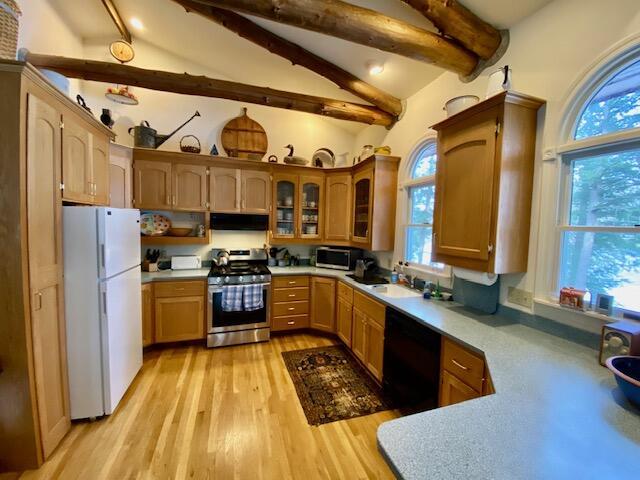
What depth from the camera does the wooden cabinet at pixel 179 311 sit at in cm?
307

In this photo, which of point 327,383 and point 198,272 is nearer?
point 327,383

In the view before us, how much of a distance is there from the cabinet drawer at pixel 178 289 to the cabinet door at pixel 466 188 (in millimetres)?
2621

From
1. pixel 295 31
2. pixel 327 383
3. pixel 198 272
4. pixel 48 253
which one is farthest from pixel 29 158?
pixel 327 383

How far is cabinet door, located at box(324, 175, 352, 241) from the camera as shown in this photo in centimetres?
378

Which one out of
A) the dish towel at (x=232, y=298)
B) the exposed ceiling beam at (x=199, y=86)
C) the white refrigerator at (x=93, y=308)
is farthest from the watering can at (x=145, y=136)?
the dish towel at (x=232, y=298)

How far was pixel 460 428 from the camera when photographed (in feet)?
2.86

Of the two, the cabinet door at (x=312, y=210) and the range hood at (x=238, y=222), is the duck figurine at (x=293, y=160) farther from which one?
the range hood at (x=238, y=222)

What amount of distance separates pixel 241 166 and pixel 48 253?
2.23m

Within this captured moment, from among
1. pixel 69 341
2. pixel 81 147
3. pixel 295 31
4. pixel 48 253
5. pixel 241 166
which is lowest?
pixel 69 341

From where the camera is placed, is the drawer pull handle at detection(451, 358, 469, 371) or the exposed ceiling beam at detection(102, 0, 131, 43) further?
the exposed ceiling beam at detection(102, 0, 131, 43)

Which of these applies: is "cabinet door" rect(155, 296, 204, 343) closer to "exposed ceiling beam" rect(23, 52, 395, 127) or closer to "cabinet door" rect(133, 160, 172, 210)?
"cabinet door" rect(133, 160, 172, 210)

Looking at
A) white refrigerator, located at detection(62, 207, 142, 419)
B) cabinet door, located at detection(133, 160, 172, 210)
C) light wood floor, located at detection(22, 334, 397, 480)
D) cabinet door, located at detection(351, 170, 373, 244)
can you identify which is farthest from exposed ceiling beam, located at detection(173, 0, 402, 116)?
light wood floor, located at detection(22, 334, 397, 480)

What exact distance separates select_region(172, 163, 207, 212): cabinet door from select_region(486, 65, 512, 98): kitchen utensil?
305 centimetres

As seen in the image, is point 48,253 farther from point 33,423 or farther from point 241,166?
point 241,166
